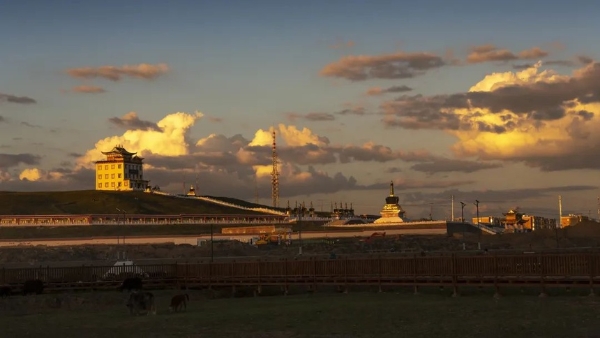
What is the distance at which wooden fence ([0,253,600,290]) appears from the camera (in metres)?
47.1

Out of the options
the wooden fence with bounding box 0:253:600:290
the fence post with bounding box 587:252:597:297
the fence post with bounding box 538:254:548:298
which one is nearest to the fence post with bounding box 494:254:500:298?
the wooden fence with bounding box 0:253:600:290

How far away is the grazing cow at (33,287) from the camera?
59.5m

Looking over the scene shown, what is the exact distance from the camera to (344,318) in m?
38.0

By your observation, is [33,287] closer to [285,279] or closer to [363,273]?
[285,279]

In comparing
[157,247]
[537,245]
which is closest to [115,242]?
[157,247]

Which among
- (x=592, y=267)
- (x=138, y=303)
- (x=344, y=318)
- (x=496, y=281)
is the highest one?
(x=592, y=267)

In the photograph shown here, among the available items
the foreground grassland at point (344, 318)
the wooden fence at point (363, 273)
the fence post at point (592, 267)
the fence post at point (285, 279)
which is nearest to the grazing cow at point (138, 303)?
the foreground grassland at point (344, 318)

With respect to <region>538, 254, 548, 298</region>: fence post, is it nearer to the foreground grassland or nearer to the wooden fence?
the wooden fence

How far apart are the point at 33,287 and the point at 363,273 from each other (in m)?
22.3

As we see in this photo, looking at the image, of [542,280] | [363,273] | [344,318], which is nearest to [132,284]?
[363,273]

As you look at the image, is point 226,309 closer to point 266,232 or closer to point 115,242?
point 115,242

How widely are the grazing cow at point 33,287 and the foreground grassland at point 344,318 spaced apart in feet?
26.2

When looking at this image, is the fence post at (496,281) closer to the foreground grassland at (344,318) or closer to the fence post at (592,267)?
the foreground grassland at (344,318)

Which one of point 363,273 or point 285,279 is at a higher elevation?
point 363,273
